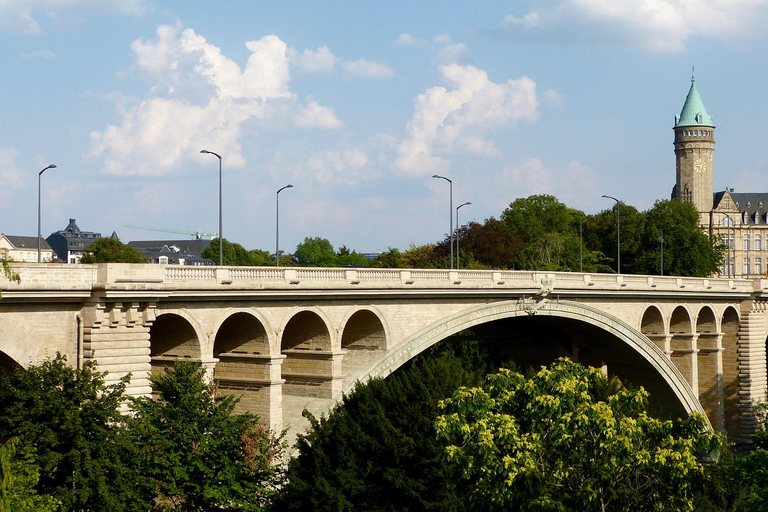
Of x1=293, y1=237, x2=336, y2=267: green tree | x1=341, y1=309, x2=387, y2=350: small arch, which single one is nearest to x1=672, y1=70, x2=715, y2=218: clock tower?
x1=293, y1=237, x2=336, y2=267: green tree

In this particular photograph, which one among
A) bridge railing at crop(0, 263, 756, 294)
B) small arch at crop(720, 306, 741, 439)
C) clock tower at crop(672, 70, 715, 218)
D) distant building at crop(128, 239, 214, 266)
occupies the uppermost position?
clock tower at crop(672, 70, 715, 218)

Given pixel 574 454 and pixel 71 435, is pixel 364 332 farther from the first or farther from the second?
pixel 574 454

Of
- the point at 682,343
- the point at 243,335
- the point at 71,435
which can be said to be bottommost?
the point at 71,435

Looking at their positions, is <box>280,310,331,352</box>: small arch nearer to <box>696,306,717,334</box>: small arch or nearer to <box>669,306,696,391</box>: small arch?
<box>669,306,696,391</box>: small arch

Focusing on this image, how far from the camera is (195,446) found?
94.8 ft

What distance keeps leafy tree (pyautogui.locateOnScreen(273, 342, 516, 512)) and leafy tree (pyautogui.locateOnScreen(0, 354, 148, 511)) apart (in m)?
7.28

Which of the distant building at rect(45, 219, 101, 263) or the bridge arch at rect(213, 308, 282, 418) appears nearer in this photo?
the bridge arch at rect(213, 308, 282, 418)

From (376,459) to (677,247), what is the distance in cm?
9113

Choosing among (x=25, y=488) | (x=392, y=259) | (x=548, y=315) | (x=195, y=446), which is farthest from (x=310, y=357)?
(x=392, y=259)

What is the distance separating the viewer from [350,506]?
31.2 m

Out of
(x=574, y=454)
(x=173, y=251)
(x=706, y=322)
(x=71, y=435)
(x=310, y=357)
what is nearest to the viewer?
(x=574, y=454)

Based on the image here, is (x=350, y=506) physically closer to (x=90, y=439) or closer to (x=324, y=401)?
(x=324, y=401)

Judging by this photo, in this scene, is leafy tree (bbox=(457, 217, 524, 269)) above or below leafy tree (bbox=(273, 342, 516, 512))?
above

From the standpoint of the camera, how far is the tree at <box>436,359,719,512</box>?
21.5 metres
